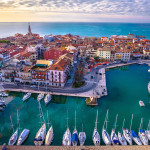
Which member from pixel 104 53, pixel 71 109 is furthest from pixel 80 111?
pixel 104 53

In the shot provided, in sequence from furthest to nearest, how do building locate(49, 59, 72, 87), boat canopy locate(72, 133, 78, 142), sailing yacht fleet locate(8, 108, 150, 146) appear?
building locate(49, 59, 72, 87) → boat canopy locate(72, 133, 78, 142) → sailing yacht fleet locate(8, 108, 150, 146)

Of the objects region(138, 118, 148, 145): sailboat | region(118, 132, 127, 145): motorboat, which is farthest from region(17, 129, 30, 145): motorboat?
region(138, 118, 148, 145): sailboat

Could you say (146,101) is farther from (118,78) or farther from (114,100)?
(118,78)

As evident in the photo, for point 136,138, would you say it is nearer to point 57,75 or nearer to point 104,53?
point 57,75

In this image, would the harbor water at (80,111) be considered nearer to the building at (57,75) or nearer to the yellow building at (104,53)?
the building at (57,75)

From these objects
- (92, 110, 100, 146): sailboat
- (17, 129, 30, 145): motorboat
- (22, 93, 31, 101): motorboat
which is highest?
(22, 93, 31, 101): motorboat

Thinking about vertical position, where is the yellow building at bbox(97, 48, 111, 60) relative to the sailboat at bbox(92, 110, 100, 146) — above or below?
above

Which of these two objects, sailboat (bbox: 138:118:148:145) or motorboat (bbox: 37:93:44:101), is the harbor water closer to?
motorboat (bbox: 37:93:44:101)

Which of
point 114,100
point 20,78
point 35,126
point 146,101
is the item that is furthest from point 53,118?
point 146,101

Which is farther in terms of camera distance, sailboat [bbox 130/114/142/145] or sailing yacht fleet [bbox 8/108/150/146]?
sailboat [bbox 130/114/142/145]
